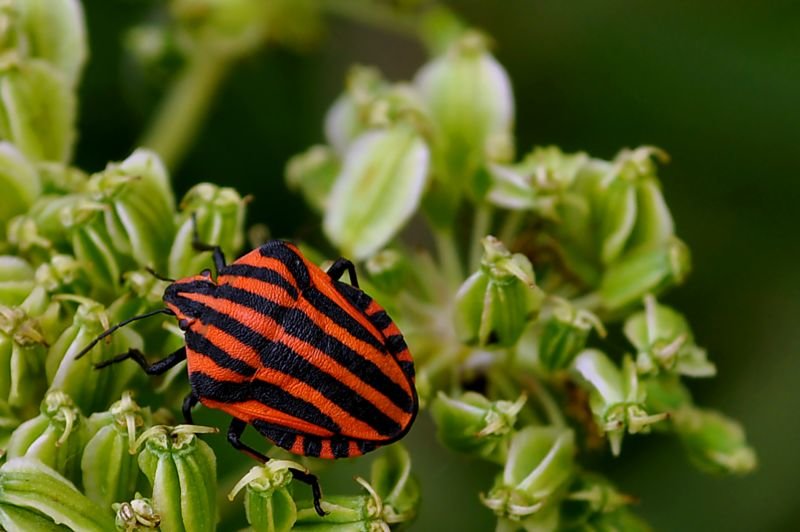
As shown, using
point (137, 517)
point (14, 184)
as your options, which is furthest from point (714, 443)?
point (14, 184)

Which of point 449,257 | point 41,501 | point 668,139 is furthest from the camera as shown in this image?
point 668,139

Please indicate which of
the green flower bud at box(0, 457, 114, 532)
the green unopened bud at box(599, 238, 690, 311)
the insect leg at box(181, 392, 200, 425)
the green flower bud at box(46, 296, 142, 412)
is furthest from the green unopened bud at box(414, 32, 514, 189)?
the green flower bud at box(0, 457, 114, 532)

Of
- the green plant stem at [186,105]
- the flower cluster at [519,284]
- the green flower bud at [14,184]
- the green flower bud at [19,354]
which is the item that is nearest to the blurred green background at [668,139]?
the green plant stem at [186,105]

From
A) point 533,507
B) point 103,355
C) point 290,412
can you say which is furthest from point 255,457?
point 533,507

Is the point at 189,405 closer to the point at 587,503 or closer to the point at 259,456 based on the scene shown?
the point at 259,456

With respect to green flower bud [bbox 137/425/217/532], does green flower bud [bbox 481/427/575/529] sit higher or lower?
lower

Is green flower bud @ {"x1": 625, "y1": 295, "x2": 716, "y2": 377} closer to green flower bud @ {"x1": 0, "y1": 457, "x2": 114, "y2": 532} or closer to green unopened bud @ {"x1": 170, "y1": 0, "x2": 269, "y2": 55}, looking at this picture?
green flower bud @ {"x1": 0, "y1": 457, "x2": 114, "y2": 532}
